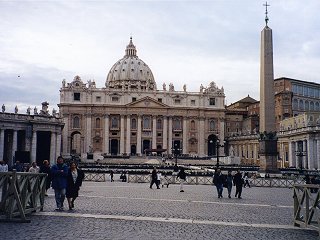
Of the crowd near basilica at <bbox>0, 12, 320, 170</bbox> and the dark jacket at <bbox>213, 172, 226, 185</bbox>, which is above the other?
the crowd near basilica at <bbox>0, 12, 320, 170</bbox>

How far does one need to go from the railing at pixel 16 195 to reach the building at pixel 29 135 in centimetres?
3863

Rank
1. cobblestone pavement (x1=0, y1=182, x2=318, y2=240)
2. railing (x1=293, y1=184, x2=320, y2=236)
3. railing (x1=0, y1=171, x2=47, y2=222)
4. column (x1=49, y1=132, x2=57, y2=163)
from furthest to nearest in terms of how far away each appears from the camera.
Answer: column (x1=49, y1=132, x2=57, y2=163) → railing (x1=0, y1=171, x2=47, y2=222) → railing (x1=293, y1=184, x2=320, y2=236) → cobblestone pavement (x1=0, y1=182, x2=318, y2=240)

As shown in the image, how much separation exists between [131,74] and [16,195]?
120998 millimetres

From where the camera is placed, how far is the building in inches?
2048

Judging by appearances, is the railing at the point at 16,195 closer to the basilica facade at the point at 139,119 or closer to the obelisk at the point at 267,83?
the obelisk at the point at 267,83

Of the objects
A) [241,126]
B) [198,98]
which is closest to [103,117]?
[198,98]

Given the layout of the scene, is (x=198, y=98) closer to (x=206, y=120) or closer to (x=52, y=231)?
(x=206, y=120)

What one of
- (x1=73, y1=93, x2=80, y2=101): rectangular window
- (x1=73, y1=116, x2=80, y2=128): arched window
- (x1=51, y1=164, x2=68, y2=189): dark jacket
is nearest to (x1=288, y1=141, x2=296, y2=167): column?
(x1=73, y1=116, x2=80, y2=128): arched window

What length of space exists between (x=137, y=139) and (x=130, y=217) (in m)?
88.6

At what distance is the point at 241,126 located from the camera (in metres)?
112

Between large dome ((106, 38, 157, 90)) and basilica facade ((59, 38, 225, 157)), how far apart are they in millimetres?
24013

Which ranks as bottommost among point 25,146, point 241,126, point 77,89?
point 25,146

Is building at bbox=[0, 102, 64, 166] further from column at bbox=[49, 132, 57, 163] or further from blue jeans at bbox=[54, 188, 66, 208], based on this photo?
blue jeans at bbox=[54, 188, 66, 208]

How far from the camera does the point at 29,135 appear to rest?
181ft
